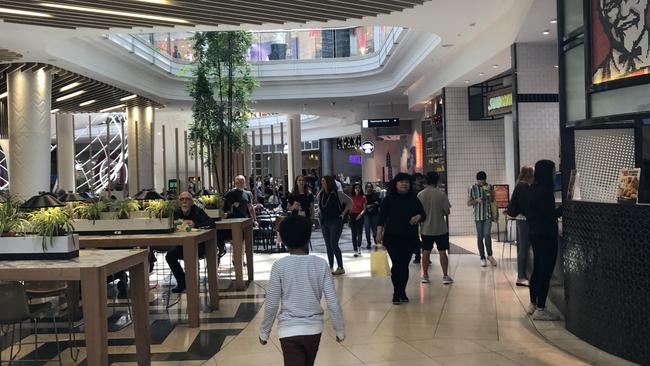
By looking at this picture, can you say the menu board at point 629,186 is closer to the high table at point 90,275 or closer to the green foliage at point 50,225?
the high table at point 90,275

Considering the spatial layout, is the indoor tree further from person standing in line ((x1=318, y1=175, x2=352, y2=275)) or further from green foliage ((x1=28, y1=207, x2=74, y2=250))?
green foliage ((x1=28, y1=207, x2=74, y2=250))

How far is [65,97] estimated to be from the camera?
678 inches

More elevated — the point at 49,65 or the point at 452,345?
the point at 49,65

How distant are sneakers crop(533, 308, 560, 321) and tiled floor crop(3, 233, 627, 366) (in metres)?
0.09

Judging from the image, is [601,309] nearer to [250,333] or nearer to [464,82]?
[250,333]

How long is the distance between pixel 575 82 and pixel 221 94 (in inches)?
386

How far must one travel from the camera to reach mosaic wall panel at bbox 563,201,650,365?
410 centimetres

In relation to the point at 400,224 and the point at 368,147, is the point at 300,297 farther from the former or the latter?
the point at 368,147

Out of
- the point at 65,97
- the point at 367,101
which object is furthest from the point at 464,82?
the point at 65,97

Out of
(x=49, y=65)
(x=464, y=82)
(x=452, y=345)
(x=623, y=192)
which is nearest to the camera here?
(x=623, y=192)

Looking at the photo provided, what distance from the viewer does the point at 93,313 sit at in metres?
3.69

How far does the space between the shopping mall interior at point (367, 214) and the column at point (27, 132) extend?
42 millimetres

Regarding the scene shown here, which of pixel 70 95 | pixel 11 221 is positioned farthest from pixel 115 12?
pixel 70 95

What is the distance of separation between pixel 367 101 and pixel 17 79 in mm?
11707
